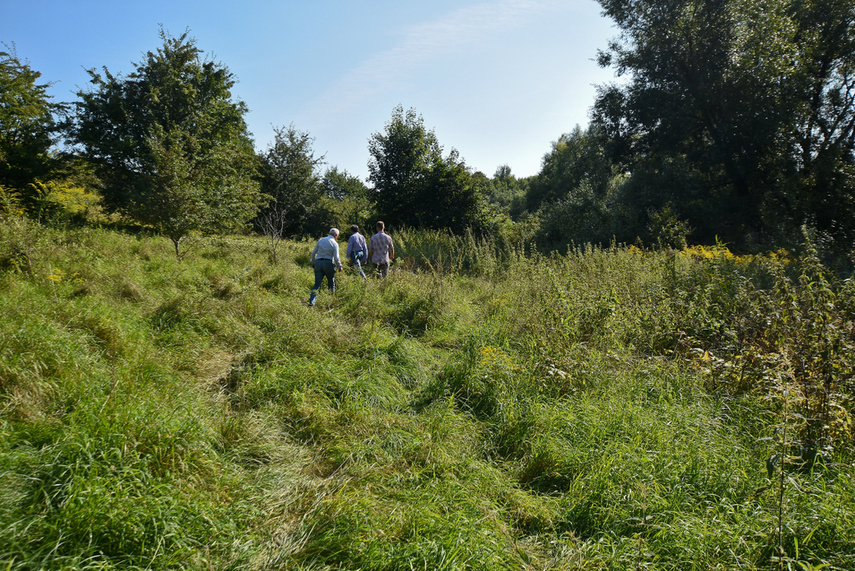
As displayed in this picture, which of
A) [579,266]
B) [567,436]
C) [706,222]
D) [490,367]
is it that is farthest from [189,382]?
[706,222]

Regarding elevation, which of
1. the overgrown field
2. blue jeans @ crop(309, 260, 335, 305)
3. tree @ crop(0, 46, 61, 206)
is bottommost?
the overgrown field

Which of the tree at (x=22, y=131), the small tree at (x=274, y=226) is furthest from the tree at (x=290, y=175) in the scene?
the tree at (x=22, y=131)

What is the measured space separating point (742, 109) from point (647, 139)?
3.96 m

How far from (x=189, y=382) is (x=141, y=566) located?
2487mm

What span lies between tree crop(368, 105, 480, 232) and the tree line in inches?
2.5

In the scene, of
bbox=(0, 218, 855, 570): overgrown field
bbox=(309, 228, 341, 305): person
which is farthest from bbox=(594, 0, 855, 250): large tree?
bbox=(309, 228, 341, 305): person

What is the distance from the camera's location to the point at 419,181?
18.9 metres

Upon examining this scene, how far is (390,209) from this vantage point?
1962cm

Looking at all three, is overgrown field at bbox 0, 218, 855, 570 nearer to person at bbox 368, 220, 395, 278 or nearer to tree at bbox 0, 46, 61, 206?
person at bbox 368, 220, 395, 278

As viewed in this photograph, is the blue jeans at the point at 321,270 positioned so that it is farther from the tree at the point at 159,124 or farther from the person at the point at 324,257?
the tree at the point at 159,124

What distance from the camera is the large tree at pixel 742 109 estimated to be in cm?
1569

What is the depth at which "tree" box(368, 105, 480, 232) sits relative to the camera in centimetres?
1856

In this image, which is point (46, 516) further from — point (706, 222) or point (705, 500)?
point (706, 222)

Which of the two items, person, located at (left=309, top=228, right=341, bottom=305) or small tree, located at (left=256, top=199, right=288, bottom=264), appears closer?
person, located at (left=309, top=228, right=341, bottom=305)
